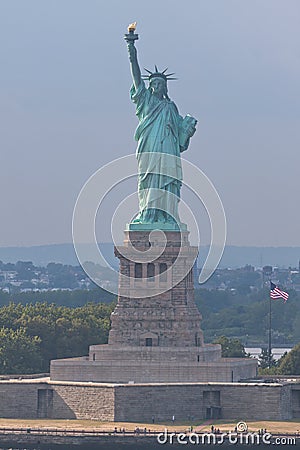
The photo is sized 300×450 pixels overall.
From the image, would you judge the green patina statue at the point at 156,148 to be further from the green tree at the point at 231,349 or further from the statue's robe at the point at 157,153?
the green tree at the point at 231,349

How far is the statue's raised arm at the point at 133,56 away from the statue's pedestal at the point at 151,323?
6658 mm

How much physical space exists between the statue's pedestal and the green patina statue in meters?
1.10

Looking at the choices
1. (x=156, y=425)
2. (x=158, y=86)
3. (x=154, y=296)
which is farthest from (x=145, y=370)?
(x=158, y=86)

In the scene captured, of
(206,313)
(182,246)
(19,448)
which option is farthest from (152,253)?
(206,313)

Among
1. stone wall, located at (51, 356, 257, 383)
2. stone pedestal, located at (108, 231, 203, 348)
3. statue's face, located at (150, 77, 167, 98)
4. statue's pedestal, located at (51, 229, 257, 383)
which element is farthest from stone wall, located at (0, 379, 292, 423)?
statue's face, located at (150, 77, 167, 98)

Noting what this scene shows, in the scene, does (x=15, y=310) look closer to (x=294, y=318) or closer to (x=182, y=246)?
(x=182, y=246)

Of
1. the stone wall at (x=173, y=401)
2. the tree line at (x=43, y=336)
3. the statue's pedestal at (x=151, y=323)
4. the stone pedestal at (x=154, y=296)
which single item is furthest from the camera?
the tree line at (x=43, y=336)

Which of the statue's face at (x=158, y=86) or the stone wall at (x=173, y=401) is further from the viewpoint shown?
the statue's face at (x=158, y=86)

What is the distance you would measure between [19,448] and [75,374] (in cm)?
768

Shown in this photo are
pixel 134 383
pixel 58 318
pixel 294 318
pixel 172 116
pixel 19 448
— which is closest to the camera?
pixel 19 448

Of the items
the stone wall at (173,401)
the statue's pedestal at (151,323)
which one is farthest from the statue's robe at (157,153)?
the stone wall at (173,401)

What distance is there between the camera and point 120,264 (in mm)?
82500

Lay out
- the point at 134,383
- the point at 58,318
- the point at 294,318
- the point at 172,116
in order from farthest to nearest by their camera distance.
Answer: the point at 294,318 → the point at 58,318 → the point at 172,116 → the point at 134,383

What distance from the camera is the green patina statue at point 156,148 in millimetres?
82688
